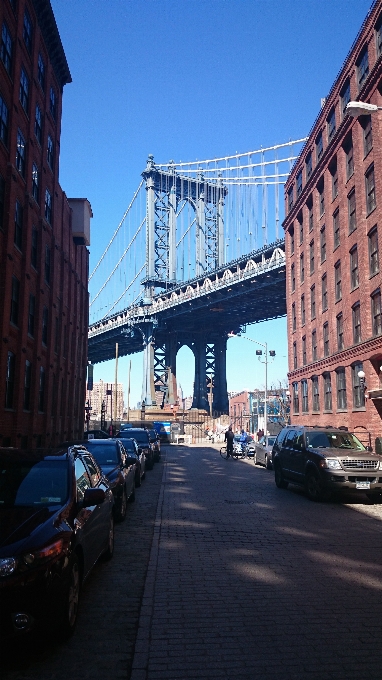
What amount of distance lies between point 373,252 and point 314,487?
15461 millimetres

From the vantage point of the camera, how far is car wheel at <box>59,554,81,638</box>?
16.0 ft

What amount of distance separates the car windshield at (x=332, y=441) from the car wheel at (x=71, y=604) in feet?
33.4

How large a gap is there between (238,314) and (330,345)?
1836 inches

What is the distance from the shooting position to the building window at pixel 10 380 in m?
22.1

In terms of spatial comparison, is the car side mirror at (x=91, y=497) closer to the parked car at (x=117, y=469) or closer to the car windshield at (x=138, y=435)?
the parked car at (x=117, y=469)

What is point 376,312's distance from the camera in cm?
2606

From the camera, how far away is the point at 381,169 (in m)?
25.3

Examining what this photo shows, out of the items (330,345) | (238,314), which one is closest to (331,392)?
(330,345)

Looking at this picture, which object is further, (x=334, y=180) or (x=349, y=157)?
(x=334, y=180)

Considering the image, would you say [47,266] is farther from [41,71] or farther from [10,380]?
[41,71]

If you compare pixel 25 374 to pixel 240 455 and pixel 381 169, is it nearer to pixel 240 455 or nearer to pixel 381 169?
pixel 240 455

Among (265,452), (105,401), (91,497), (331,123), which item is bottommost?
(265,452)

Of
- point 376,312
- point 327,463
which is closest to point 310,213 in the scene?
point 376,312

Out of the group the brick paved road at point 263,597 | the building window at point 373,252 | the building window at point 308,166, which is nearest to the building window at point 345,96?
the building window at point 308,166
